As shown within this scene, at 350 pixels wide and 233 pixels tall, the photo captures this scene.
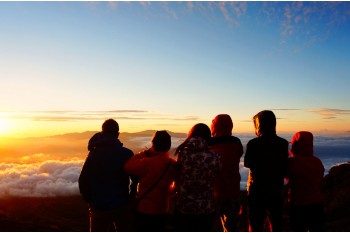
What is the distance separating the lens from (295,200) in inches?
164

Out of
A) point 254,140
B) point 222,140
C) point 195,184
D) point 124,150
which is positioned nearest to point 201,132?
point 222,140

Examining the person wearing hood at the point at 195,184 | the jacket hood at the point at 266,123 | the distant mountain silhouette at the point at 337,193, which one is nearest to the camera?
the person wearing hood at the point at 195,184

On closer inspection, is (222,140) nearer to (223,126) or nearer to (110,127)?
(223,126)

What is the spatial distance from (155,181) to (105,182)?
3.30ft

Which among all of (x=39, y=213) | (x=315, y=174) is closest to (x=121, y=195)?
(x=315, y=174)

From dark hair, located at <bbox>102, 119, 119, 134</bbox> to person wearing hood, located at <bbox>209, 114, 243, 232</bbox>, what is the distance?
6.26 ft

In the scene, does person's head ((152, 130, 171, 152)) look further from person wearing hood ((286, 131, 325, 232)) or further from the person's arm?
person wearing hood ((286, 131, 325, 232))

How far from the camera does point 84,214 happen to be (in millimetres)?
156375

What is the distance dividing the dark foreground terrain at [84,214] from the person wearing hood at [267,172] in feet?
1.31

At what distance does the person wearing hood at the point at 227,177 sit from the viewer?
4.12 m

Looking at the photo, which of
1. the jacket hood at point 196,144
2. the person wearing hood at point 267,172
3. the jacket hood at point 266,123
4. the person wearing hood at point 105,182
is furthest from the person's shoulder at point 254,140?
the person wearing hood at point 105,182

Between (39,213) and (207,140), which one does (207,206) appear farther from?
(39,213)

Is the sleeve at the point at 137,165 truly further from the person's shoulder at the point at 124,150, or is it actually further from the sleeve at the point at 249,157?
the sleeve at the point at 249,157

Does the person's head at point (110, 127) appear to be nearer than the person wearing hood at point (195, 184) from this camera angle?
No
